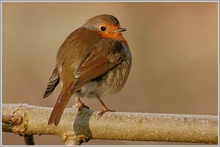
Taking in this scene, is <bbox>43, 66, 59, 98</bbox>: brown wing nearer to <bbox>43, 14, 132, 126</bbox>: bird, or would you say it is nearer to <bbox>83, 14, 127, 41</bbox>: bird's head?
<bbox>43, 14, 132, 126</bbox>: bird

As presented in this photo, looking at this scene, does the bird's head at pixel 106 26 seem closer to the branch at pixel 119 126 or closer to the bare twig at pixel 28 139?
the branch at pixel 119 126

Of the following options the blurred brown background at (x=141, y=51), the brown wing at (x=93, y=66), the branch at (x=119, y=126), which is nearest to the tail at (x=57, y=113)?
the branch at (x=119, y=126)

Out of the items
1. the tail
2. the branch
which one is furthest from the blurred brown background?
the branch

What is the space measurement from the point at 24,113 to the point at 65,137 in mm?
303

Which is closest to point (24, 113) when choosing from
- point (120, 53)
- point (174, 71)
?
point (120, 53)

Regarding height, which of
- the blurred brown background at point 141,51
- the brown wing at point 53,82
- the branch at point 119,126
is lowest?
the blurred brown background at point 141,51

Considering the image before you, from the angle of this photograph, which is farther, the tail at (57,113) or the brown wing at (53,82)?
the brown wing at (53,82)

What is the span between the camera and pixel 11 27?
24.5 ft

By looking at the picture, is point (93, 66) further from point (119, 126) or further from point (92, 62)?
point (119, 126)

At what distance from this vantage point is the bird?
13.8ft

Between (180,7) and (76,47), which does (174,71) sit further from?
(76,47)

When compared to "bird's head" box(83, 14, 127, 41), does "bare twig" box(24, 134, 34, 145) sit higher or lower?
lower

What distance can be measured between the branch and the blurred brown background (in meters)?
2.46

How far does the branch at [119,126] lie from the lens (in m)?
3.38
